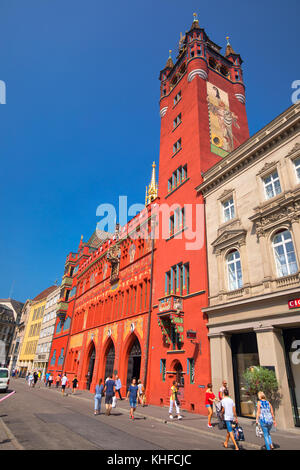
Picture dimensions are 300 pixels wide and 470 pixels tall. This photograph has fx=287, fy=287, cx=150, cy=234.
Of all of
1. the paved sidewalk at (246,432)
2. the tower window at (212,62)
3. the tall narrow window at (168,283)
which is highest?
the tower window at (212,62)

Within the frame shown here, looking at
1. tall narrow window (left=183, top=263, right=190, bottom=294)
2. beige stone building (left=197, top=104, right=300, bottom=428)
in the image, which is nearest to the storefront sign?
beige stone building (left=197, top=104, right=300, bottom=428)

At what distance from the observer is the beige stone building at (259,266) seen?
42.9 ft

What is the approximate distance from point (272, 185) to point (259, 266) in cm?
458

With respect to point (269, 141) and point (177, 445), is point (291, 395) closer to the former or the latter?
point (177, 445)

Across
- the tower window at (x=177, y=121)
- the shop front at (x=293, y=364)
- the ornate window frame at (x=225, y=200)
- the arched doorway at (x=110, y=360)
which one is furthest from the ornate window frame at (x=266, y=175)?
the arched doorway at (x=110, y=360)

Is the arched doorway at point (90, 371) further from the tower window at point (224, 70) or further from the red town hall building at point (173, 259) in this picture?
the tower window at point (224, 70)

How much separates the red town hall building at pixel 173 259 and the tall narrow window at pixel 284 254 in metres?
5.31

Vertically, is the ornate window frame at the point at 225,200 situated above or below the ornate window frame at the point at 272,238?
above

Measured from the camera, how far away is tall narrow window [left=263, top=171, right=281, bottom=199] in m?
15.5

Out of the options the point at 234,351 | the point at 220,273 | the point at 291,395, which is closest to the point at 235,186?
the point at 220,273

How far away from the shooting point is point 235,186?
60.0ft

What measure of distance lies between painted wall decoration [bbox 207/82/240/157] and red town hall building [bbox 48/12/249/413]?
129mm

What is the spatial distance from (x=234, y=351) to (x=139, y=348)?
455 inches

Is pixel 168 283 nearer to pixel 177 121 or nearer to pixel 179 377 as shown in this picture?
pixel 179 377
